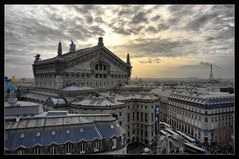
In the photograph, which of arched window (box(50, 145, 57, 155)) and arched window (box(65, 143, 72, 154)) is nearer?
arched window (box(50, 145, 57, 155))

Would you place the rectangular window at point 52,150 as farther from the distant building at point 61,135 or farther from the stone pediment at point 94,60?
the stone pediment at point 94,60

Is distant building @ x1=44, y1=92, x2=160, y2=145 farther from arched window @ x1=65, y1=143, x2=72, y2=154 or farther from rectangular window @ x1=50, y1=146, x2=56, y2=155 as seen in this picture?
rectangular window @ x1=50, y1=146, x2=56, y2=155

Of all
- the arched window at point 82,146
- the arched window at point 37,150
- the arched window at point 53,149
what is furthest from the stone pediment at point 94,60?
the arched window at point 37,150

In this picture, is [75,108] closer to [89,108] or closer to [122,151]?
[89,108]

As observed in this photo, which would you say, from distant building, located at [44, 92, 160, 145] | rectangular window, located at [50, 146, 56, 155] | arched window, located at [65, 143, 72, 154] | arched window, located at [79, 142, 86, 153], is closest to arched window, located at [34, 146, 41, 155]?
rectangular window, located at [50, 146, 56, 155]

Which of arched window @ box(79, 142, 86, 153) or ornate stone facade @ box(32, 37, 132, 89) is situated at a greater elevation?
ornate stone facade @ box(32, 37, 132, 89)

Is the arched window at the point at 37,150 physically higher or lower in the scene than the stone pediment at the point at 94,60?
lower

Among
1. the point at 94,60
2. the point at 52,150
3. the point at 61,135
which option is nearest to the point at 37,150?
the point at 52,150

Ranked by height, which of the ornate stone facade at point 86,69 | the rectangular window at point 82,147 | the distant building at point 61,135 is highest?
the ornate stone facade at point 86,69

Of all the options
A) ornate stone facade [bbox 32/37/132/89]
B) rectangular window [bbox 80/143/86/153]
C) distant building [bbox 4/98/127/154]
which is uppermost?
ornate stone facade [bbox 32/37/132/89]
